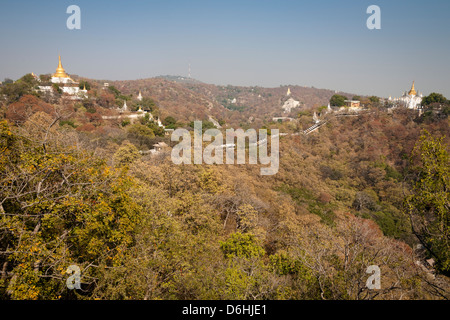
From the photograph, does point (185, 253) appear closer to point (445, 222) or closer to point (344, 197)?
point (445, 222)

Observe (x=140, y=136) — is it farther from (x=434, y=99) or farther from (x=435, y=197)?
(x=434, y=99)

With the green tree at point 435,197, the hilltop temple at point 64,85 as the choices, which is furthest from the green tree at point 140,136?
the green tree at point 435,197

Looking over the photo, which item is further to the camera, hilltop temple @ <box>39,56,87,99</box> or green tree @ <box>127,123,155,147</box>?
hilltop temple @ <box>39,56,87,99</box>

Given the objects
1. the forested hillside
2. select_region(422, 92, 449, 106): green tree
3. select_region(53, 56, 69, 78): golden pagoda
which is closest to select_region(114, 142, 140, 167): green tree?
the forested hillside

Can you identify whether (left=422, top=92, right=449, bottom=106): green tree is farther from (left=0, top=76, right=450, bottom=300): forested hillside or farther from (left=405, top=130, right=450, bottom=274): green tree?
(left=405, top=130, right=450, bottom=274): green tree

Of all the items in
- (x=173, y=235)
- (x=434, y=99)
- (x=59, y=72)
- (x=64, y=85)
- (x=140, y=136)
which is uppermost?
(x=59, y=72)

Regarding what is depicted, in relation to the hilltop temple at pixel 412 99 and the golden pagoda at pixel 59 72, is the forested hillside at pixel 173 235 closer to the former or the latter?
the golden pagoda at pixel 59 72

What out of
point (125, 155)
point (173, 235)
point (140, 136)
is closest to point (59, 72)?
point (140, 136)
